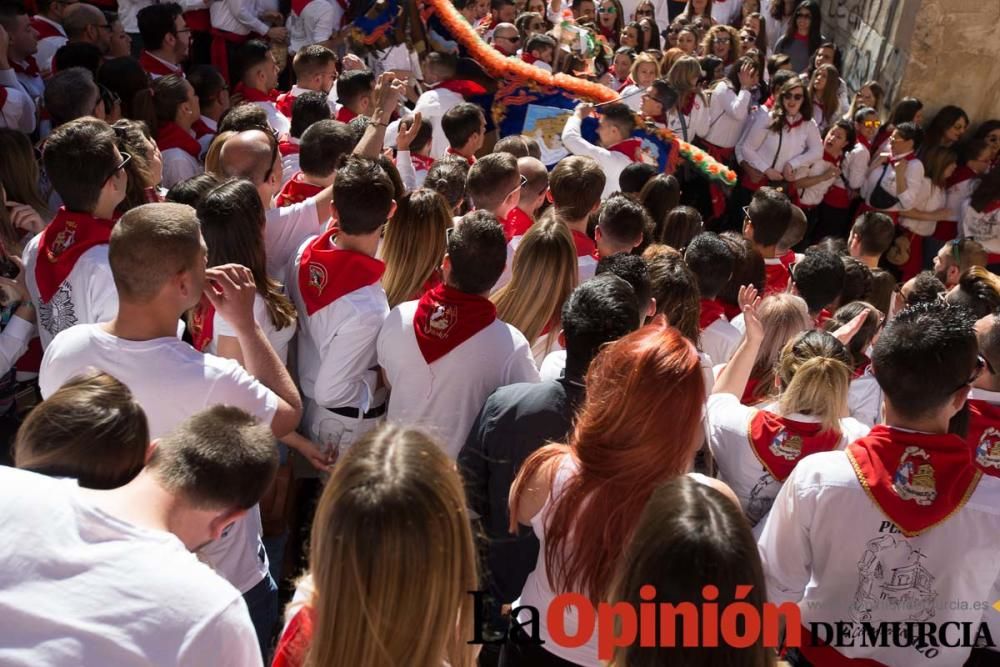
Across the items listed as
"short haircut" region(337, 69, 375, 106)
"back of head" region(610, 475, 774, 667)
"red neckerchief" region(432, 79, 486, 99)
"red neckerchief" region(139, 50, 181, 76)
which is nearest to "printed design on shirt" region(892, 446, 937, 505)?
"back of head" region(610, 475, 774, 667)

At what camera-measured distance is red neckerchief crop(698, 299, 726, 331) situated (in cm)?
409

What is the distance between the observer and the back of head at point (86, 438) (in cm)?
204

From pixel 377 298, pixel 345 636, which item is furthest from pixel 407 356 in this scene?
pixel 345 636

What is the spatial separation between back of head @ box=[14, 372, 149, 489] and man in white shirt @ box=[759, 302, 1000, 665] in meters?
1.65

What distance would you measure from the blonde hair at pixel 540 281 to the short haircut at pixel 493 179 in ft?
3.24

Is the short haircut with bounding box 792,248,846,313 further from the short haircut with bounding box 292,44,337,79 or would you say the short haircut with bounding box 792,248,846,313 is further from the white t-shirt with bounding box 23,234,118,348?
the short haircut with bounding box 292,44,337,79

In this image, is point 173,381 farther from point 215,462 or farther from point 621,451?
point 621,451

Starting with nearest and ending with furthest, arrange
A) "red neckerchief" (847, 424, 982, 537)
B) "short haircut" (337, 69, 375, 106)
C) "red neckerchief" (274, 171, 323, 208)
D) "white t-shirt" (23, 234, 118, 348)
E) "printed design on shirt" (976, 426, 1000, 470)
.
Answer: "red neckerchief" (847, 424, 982, 537), "printed design on shirt" (976, 426, 1000, 470), "white t-shirt" (23, 234, 118, 348), "red neckerchief" (274, 171, 323, 208), "short haircut" (337, 69, 375, 106)

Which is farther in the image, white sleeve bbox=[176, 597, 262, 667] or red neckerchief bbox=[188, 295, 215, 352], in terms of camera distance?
red neckerchief bbox=[188, 295, 215, 352]

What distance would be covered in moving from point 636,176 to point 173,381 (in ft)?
12.9

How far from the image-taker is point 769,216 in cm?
512

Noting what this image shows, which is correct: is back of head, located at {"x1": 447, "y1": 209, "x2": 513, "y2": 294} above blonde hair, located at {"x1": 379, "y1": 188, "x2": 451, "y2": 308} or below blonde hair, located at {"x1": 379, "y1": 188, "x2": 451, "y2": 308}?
above

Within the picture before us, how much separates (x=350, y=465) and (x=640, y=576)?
0.54 meters

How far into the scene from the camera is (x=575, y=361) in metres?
2.68
